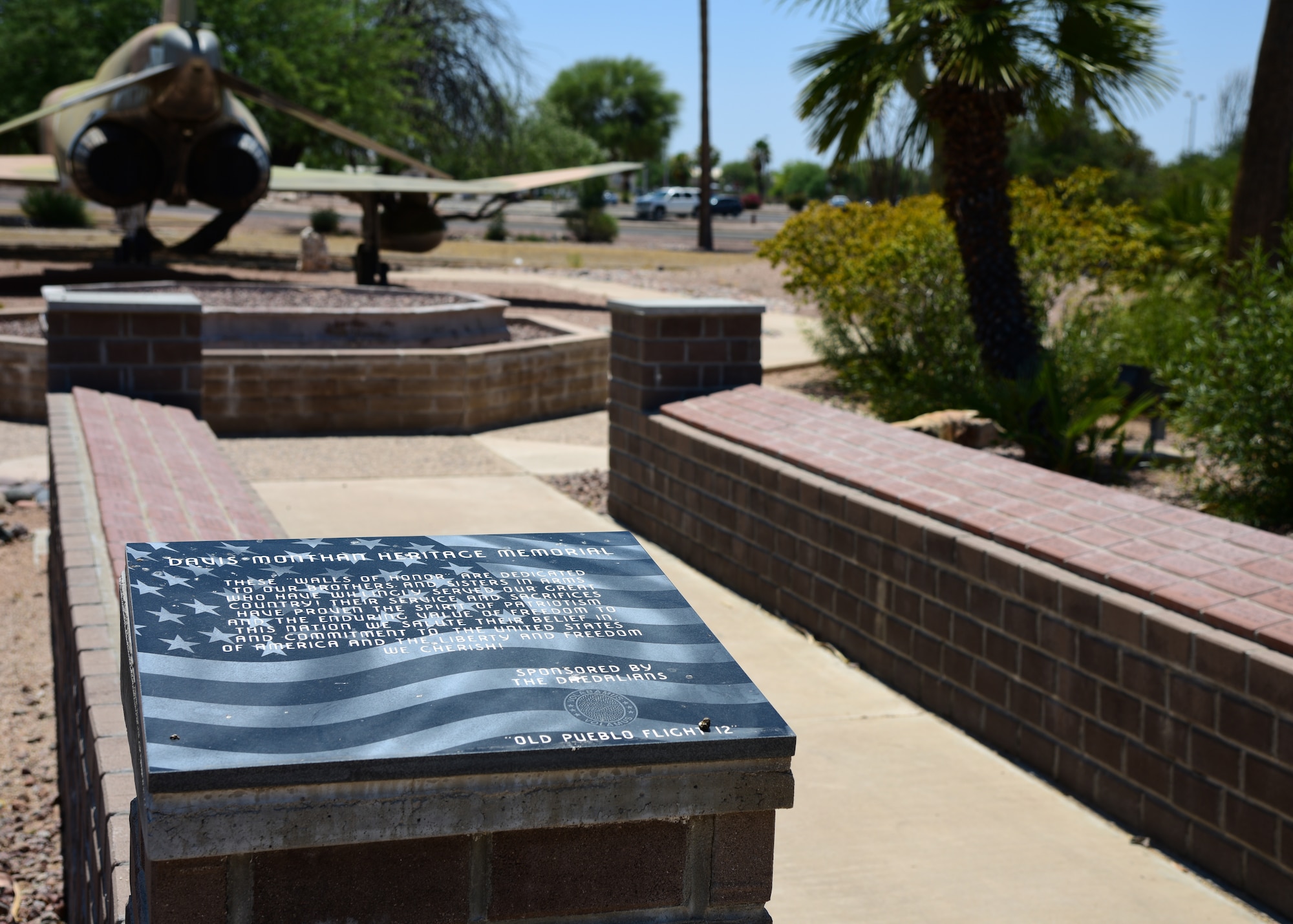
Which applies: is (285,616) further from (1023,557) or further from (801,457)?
(801,457)

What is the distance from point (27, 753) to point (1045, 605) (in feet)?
13.2

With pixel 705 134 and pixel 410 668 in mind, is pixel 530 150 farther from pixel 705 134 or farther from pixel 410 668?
pixel 410 668

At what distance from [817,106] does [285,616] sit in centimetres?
1030

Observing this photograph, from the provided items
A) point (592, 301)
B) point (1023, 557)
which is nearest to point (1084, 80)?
point (1023, 557)

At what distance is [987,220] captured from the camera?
36.6 ft

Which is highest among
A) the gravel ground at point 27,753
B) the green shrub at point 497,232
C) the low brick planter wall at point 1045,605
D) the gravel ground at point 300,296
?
the green shrub at point 497,232

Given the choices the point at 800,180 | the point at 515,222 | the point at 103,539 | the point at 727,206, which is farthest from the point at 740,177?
the point at 103,539

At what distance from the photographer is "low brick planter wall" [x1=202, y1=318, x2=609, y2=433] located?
11445 millimetres

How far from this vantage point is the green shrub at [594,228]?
46.9 m

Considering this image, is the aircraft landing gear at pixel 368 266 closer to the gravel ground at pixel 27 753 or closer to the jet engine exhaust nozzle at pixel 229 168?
the jet engine exhaust nozzle at pixel 229 168

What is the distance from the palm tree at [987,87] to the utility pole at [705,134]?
1271 inches

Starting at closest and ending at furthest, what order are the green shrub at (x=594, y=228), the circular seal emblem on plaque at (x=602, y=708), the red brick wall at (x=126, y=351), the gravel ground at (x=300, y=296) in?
the circular seal emblem on plaque at (x=602, y=708) < the red brick wall at (x=126, y=351) < the gravel ground at (x=300, y=296) < the green shrub at (x=594, y=228)

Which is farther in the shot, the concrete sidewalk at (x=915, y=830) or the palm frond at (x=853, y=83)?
the palm frond at (x=853, y=83)

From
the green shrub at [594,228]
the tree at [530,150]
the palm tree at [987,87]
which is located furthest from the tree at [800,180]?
the palm tree at [987,87]
